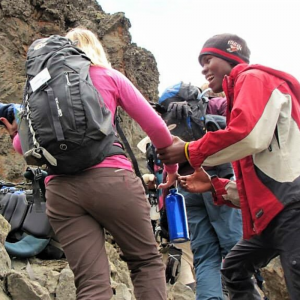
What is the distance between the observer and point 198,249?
4348 mm

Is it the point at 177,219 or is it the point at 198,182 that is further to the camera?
the point at 177,219

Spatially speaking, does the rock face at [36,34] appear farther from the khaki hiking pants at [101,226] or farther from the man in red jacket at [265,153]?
the man in red jacket at [265,153]

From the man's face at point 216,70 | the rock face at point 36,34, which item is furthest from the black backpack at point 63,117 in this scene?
the rock face at point 36,34

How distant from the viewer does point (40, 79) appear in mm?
2824

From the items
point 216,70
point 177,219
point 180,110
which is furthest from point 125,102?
point 177,219

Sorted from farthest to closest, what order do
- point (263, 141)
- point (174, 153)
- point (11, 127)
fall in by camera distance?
point (11, 127) → point (174, 153) → point (263, 141)

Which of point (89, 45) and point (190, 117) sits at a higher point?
point (89, 45)

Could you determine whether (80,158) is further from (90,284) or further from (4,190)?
(4,190)

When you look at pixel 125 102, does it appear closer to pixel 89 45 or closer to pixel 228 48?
pixel 89 45

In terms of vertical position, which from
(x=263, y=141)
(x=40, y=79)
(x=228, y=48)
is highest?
(x=228, y=48)

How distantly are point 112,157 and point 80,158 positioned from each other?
268mm

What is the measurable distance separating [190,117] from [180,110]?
0.14m

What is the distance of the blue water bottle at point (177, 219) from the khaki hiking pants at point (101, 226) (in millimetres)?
1078

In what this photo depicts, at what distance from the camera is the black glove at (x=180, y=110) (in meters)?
4.37
